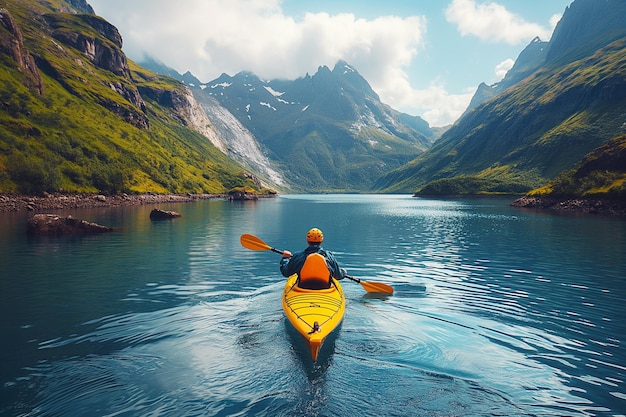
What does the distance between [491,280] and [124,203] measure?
4330 inches

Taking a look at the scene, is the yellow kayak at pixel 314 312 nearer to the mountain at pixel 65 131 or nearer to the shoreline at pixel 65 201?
the shoreline at pixel 65 201

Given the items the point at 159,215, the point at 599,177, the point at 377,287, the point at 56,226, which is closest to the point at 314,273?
the point at 377,287

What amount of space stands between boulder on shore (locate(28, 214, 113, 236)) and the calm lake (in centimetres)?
1379

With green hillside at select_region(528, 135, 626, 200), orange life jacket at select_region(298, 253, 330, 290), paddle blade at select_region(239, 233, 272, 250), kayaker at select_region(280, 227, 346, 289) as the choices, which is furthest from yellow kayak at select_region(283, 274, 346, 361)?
green hillside at select_region(528, 135, 626, 200)

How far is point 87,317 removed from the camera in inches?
615

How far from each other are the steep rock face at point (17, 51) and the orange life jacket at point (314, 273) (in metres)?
167

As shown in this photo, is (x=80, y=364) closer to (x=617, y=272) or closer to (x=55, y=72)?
(x=617, y=272)

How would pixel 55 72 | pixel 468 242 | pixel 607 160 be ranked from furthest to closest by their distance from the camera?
1. pixel 55 72
2. pixel 607 160
3. pixel 468 242

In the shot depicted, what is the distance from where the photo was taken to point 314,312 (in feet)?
39.4

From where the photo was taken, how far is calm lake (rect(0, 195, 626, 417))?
897cm

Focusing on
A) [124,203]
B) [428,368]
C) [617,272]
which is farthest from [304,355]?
[124,203]

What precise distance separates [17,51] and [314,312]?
589ft

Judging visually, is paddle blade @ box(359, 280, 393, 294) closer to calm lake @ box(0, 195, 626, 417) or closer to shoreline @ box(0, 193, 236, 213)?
calm lake @ box(0, 195, 626, 417)

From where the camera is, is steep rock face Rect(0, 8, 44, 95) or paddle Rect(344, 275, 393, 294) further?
steep rock face Rect(0, 8, 44, 95)
